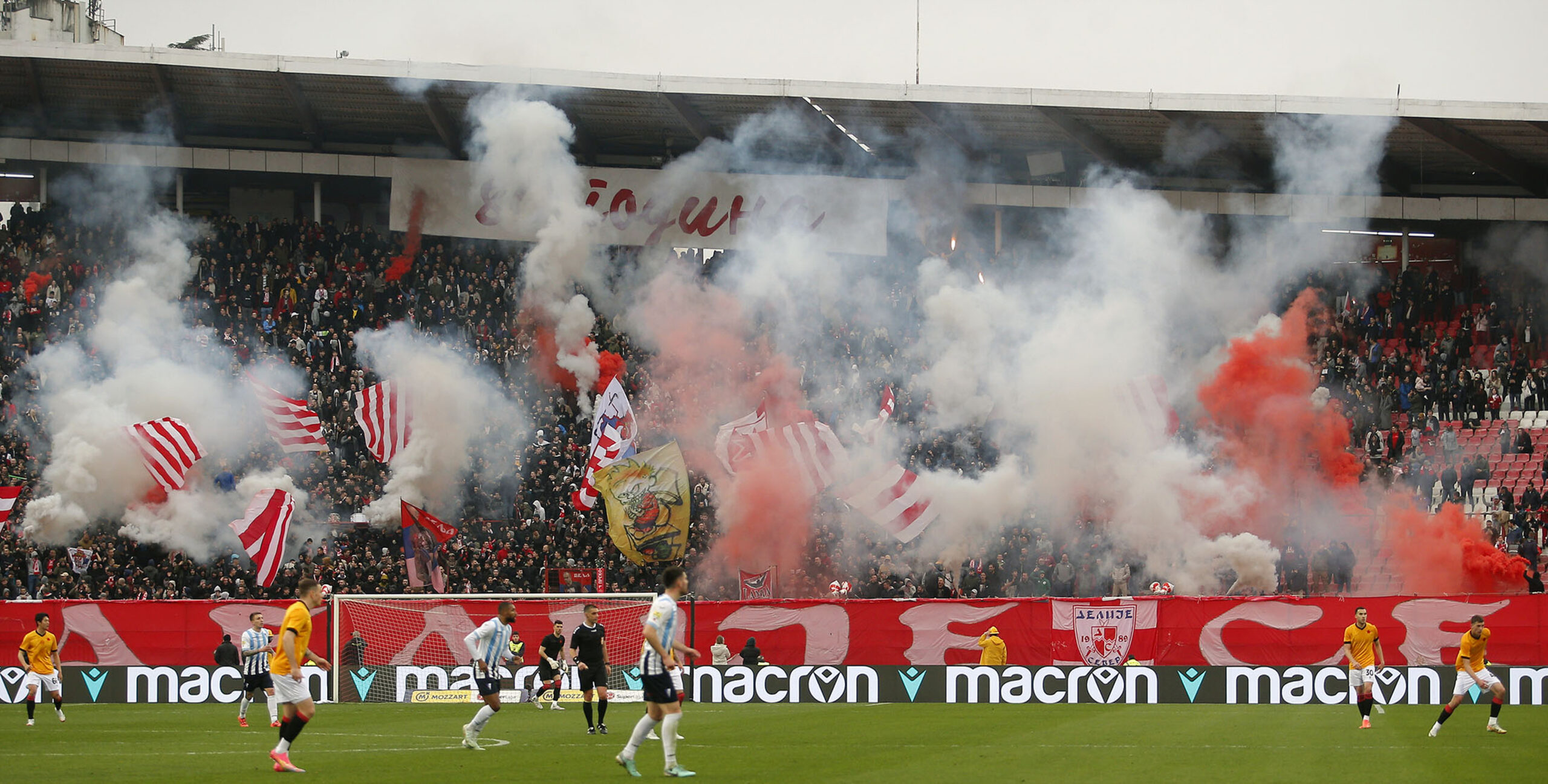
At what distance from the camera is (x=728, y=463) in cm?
3106

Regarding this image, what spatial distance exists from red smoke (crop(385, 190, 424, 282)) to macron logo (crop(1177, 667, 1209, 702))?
23.6 meters

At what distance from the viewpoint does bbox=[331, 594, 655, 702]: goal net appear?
23281mm

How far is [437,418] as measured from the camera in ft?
106

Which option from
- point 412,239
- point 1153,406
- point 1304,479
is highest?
point 412,239

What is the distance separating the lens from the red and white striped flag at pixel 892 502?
27.7m

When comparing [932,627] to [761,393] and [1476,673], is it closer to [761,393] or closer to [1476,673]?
[1476,673]

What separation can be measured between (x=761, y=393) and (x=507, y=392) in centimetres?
600

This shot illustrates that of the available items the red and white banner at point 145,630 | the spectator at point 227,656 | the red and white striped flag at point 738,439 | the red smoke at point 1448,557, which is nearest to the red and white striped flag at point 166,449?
the red and white banner at point 145,630

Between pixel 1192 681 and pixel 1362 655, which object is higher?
pixel 1362 655

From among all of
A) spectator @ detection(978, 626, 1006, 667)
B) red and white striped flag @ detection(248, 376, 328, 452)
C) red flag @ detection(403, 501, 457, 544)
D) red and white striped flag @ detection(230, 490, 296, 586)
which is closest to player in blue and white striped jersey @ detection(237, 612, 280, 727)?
red and white striped flag @ detection(230, 490, 296, 586)

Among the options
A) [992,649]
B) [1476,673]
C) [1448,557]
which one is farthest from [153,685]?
[1448,557]

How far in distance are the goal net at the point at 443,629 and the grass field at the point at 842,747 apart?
3.24 meters

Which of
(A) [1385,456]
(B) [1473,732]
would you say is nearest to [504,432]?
(A) [1385,456]

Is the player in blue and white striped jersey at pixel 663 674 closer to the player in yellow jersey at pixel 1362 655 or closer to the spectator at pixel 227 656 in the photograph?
the player in yellow jersey at pixel 1362 655
